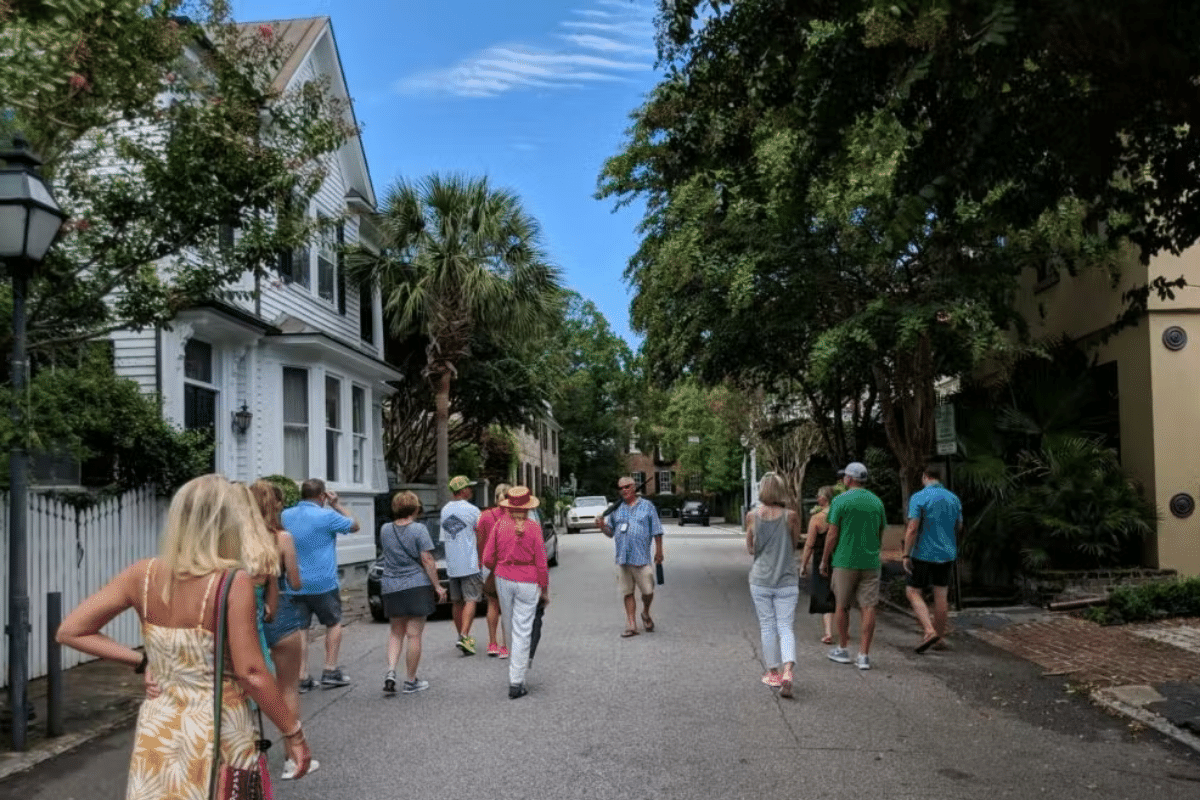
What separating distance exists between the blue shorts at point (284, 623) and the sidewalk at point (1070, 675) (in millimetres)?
1571

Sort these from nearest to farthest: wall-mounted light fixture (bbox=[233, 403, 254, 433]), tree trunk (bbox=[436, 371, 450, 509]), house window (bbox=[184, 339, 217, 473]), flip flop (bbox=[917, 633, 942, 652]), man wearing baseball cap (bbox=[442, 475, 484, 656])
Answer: flip flop (bbox=[917, 633, 942, 652]) < man wearing baseball cap (bbox=[442, 475, 484, 656]) < house window (bbox=[184, 339, 217, 473]) < wall-mounted light fixture (bbox=[233, 403, 254, 433]) < tree trunk (bbox=[436, 371, 450, 509])

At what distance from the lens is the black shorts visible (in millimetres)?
9531

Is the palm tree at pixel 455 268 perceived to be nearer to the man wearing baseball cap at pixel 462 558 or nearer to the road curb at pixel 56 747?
the man wearing baseball cap at pixel 462 558

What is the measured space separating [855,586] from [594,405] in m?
54.2

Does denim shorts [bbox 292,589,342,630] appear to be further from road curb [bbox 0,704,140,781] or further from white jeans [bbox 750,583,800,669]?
white jeans [bbox 750,583,800,669]

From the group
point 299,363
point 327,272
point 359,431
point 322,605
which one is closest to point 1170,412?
point 322,605

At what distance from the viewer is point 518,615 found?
782cm

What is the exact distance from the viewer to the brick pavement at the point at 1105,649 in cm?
834

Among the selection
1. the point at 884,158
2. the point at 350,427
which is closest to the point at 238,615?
the point at 884,158

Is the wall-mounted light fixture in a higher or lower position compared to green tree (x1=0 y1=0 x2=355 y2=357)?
lower

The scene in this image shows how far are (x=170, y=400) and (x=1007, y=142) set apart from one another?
11.7m

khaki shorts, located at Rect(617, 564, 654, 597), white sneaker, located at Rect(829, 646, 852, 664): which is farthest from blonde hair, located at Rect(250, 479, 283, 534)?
white sneaker, located at Rect(829, 646, 852, 664)

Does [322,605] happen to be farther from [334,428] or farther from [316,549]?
[334,428]

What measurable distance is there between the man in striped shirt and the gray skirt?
10.6ft
